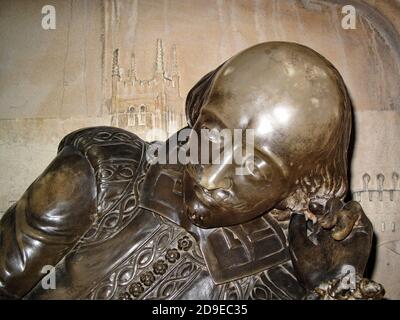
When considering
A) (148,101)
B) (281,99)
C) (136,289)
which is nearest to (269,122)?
(281,99)

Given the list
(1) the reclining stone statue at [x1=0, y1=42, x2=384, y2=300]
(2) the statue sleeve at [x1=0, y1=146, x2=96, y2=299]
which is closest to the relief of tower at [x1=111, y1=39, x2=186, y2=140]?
(1) the reclining stone statue at [x1=0, y1=42, x2=384, y2=300]

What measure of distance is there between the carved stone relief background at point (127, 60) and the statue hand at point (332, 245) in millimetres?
694

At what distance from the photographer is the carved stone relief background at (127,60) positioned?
1660 mm

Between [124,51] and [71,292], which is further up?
[124,51]

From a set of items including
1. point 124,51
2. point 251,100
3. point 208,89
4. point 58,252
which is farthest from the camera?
point 124,51

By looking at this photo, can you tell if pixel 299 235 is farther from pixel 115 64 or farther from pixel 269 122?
pixel 115 64

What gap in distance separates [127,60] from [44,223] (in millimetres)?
743

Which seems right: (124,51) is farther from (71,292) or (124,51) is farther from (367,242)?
(367,242)

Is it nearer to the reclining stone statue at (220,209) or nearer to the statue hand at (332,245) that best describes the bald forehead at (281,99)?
the reclining stone statue at (220,209)

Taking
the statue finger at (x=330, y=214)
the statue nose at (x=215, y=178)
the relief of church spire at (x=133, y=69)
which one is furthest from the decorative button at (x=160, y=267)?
A: the relief of church spire at (x=133, y=69)

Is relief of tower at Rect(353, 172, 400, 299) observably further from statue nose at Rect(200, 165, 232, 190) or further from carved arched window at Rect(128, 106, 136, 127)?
statue nose at Rect(200, 165, 232, 190)
